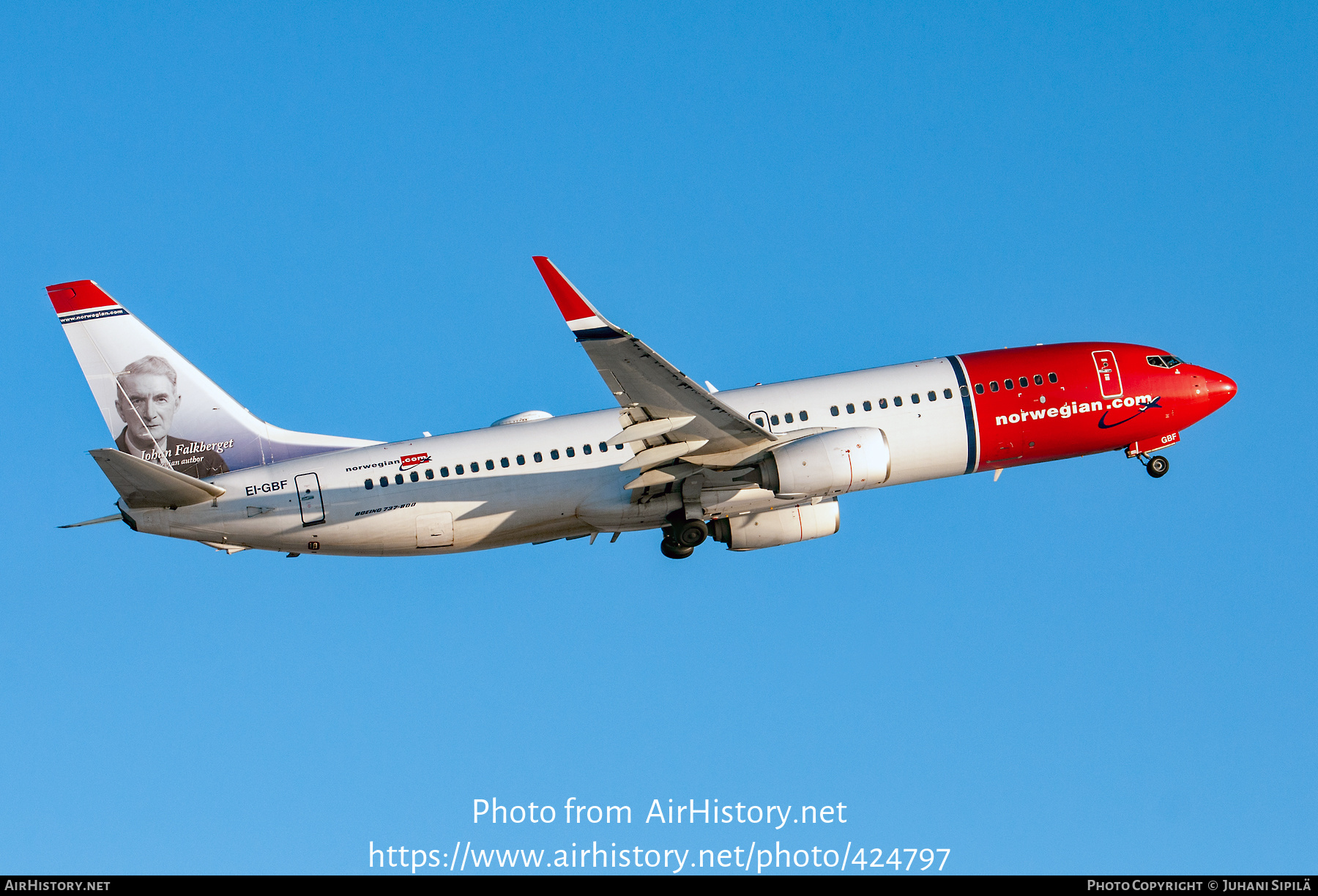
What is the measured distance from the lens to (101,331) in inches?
1555

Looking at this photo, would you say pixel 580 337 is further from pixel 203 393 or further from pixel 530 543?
pixel 203 393

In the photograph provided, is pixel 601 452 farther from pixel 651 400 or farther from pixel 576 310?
pixel 576 310

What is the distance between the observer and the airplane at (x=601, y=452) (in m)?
36.6

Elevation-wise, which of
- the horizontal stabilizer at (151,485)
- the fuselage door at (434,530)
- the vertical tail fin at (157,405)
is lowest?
the fuselage door at (434,530)

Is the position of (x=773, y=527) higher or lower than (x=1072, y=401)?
lower

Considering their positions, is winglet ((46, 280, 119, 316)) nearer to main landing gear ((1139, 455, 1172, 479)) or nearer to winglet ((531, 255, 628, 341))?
winglet ((531, 255, 628, 341))

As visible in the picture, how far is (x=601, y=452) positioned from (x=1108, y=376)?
1585 cm

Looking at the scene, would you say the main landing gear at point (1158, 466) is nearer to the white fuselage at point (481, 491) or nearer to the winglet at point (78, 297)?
the white fuselage at point (481, 491)

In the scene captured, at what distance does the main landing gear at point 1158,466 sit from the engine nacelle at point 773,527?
10.3 meters

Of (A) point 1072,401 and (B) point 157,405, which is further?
(A) point 1072,401

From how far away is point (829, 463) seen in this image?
3631cm

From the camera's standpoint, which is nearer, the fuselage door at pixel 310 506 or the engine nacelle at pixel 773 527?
the fuselage door at pixel 310 506

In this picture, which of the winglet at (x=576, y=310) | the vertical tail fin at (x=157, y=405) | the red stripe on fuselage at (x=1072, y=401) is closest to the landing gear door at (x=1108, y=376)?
the red stripe on fuselage at (x=1072, y=401)

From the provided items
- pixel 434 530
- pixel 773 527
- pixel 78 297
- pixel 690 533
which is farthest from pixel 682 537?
pixel 78 297
